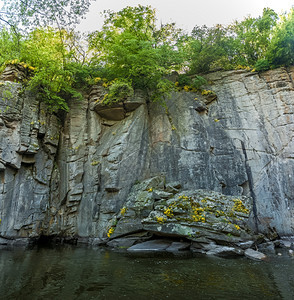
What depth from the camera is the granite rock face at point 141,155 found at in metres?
15.3

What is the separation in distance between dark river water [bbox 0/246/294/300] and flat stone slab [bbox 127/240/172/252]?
7.10 ft

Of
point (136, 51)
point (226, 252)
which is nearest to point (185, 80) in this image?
point (136, 51)

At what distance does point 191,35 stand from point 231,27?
14.1 feet

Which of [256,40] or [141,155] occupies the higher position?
[256,40]

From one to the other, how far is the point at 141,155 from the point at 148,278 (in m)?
11.5

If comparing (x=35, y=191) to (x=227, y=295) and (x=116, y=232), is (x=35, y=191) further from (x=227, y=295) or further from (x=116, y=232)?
(x=227, y=295)

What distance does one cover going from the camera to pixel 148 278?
22.3 feet

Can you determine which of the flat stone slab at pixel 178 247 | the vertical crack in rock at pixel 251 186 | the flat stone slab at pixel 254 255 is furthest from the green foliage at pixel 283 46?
the flat stone slab at pixel 178 247

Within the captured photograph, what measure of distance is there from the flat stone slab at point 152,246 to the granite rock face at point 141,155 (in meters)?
1.24

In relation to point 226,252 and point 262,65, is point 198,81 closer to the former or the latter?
point 262,65

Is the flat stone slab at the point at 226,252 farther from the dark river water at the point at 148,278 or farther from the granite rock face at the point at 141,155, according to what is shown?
the granite rock face at the point at 141,155

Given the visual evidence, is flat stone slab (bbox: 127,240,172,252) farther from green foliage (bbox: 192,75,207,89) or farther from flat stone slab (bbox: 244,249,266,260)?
green foliage (bbox: 192,75,207,89)

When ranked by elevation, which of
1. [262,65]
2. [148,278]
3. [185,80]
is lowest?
[148,278]

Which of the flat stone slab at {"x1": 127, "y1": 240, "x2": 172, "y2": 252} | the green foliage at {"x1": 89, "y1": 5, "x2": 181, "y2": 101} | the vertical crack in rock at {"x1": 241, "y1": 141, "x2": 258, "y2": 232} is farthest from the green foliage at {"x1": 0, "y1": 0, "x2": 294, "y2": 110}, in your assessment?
the flat stone slab at {"x1": 127, "y1": 240, "x2": 172, "y2": 252}
